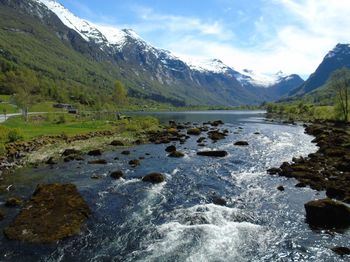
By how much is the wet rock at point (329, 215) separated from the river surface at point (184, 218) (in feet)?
4.51

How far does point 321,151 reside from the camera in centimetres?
6750

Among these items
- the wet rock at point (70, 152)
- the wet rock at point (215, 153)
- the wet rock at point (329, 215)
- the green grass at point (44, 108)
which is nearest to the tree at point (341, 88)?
the wet rock at point (215, 153)

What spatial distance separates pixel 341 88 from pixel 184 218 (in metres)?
127

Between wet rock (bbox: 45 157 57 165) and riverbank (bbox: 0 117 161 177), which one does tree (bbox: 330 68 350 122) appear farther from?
wet rock (bbox: 45 157 57 165)

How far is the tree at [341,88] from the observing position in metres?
136

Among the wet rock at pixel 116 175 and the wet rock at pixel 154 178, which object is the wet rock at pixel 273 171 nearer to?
the wet rock at pixel 154 178

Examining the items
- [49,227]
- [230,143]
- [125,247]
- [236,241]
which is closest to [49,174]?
[49,227]

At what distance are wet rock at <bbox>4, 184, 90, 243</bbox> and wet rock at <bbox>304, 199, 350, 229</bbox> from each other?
69.7ft

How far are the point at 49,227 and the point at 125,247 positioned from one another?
7357 millimetres

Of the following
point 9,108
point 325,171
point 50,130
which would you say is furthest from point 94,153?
point 9,108

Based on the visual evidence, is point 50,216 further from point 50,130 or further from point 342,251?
point 50,130

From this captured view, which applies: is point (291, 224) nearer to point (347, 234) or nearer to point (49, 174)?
point (347, 234)

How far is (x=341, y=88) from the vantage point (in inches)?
5428

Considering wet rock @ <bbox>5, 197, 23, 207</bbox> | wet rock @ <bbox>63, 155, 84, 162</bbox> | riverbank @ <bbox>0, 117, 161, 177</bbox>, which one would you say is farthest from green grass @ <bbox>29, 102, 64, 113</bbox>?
wet rock @ <bbox>5, 197, 23, 207</bbox>
